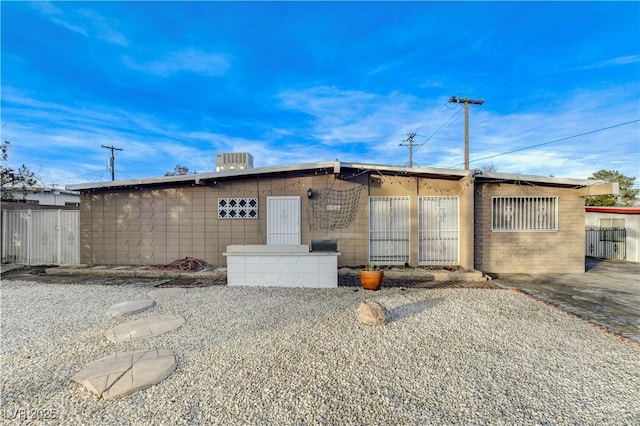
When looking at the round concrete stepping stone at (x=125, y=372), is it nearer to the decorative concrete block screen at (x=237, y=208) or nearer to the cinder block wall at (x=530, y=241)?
the decorative concrete block screen at (x=237, y=208)

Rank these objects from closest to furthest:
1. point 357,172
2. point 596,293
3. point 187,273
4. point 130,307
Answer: point 130,307 → point 596,293 → point 187,273 → point 357,172

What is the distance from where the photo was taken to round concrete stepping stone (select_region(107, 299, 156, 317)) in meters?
4.19

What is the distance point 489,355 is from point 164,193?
28.0ft

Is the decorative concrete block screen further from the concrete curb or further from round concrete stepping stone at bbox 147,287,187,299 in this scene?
round concrete stepping stone at bbox 147,287,187,299

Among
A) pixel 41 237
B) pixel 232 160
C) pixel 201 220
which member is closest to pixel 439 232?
pixel 201 220

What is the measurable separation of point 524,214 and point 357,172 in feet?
15.8

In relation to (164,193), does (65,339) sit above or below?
below

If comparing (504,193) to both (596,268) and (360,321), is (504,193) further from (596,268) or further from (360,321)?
(360,321)

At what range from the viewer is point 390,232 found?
25.6 feet

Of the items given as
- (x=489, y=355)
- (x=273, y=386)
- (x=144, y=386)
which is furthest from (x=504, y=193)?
(x=144, y=386)

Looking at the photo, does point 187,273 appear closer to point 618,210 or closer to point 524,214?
point 524,214

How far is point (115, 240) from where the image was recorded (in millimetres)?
8172

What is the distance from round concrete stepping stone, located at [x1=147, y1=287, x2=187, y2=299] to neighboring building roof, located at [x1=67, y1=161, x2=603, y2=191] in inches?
127

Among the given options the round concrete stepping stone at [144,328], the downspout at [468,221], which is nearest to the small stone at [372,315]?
the round concrete stepping stone at [144,328]
